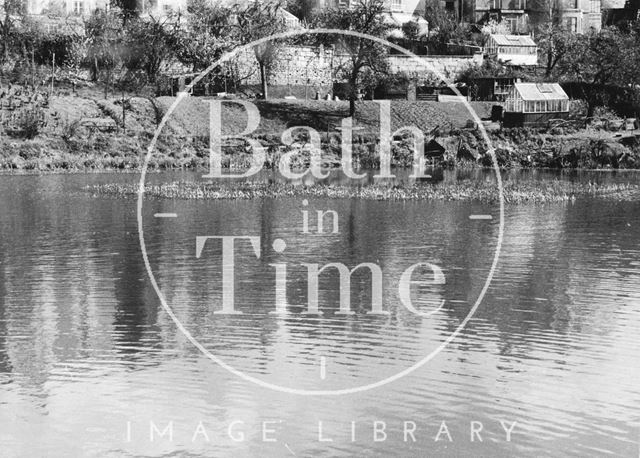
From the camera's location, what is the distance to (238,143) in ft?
302

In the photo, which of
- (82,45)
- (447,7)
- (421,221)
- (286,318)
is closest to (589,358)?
(286,318)

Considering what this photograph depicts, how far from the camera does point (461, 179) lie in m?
75.2

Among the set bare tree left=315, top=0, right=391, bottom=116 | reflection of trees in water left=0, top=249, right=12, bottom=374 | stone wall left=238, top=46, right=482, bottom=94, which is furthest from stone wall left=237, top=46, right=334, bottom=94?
reflection of trees in water left=0, top=249, right=12, bottom=374

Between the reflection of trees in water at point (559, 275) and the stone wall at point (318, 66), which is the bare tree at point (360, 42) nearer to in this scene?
the stone wall at point (318, 66)

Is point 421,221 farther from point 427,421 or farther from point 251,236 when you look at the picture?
point 427,421

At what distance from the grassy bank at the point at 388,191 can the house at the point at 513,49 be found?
2594 inches

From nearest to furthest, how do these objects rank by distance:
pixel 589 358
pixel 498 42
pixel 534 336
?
1. pixel 589 358
2. pixel 534 336
3. pixel 498 42

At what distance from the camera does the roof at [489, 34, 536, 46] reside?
134m

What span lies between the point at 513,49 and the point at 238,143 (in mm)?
54388

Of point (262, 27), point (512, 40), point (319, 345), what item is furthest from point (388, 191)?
point (512, 40)

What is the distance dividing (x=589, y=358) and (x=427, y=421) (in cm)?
686

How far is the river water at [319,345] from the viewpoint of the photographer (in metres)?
22.1

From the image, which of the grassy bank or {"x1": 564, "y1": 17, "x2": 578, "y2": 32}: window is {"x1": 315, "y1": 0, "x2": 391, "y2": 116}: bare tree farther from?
{"x1": 564, "y1": 17, "x2": 578, "y2": 32}: window

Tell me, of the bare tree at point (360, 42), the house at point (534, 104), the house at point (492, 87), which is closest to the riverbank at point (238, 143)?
the house at point (534, 104)
